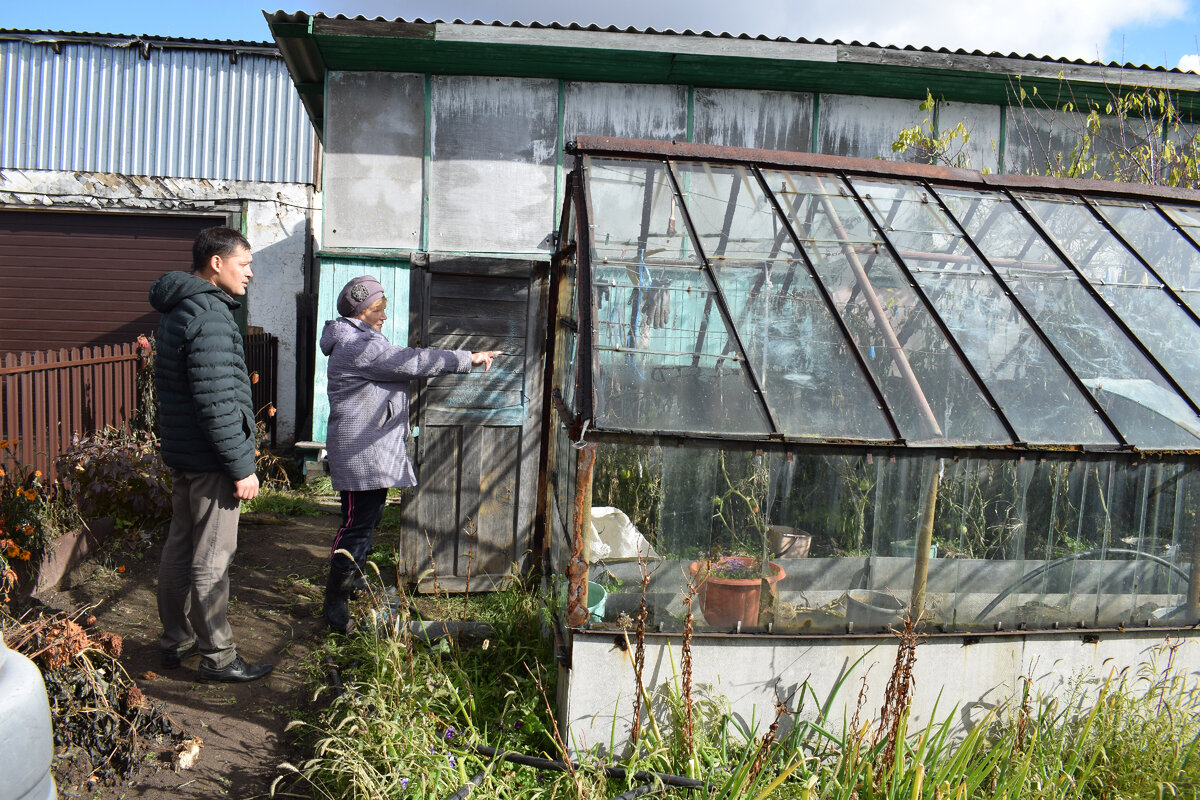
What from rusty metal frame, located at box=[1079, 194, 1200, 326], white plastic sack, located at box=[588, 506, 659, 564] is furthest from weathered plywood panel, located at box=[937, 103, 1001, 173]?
white plastic sack, located at box=[588, 506, 659, 564]

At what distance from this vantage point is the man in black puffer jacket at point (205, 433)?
3355 mm

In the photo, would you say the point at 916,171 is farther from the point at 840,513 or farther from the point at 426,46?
the point at 426,46

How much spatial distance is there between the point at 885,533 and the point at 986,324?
4.04 feet

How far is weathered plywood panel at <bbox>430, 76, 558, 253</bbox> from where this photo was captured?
770 centimetres

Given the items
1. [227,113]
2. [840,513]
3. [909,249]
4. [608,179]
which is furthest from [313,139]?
[840,513]

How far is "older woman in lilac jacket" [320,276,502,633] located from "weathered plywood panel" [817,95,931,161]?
560cm

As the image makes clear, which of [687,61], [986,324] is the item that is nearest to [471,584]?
[986,324]

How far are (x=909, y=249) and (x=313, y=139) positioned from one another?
8.27 meters

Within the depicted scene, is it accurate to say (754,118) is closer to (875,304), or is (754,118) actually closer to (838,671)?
(875,304)

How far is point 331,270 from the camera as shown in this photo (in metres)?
7.50

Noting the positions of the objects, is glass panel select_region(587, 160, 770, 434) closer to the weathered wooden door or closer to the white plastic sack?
the white plastic sack

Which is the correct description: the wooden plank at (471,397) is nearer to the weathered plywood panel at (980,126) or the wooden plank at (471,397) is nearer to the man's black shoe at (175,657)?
the man's black shoe at (175,657)

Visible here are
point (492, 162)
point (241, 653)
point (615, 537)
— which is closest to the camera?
point (615, 537)

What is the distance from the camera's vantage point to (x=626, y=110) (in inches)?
312
